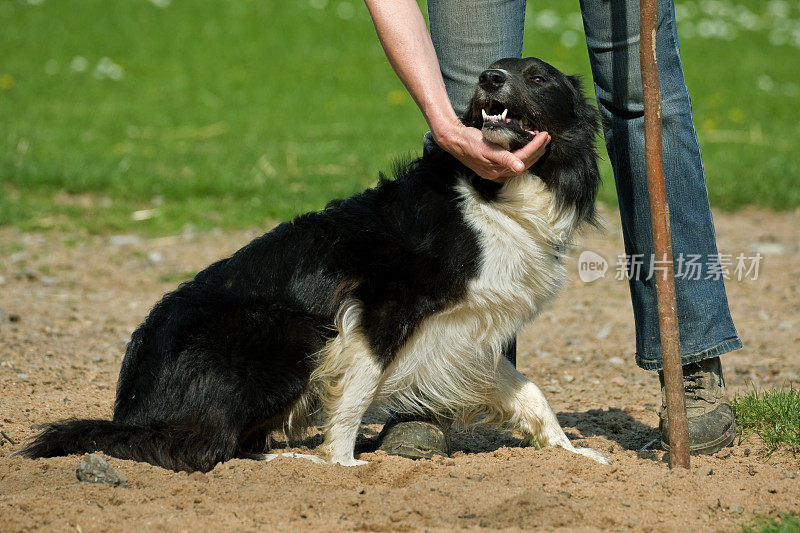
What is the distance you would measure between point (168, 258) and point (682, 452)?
4632 millimetres

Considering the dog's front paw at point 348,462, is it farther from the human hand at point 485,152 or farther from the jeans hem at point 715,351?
the jeans hem at point 715,351

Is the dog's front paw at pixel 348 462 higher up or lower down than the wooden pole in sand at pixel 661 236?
lower down

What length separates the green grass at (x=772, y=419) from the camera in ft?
11.3

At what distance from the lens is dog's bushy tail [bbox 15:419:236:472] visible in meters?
3.07

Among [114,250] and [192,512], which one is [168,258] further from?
[192,512]

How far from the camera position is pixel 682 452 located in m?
3.06

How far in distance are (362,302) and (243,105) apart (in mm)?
9921

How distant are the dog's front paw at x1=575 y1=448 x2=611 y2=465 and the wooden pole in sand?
0.95ft

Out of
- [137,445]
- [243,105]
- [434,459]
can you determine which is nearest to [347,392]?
[434,459]

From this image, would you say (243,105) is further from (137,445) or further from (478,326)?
(137,445)

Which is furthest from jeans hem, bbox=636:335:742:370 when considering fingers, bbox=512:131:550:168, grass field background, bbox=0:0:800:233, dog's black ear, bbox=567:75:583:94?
grass field background, bbox=0:0:800:233

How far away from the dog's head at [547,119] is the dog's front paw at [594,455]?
876mm

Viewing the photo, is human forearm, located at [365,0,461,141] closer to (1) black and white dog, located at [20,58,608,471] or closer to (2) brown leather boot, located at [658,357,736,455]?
(1) black and white dog, located at [20,58,608,471]

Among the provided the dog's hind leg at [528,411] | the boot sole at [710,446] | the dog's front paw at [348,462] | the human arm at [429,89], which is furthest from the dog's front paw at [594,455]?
the human arm at [429,89]
